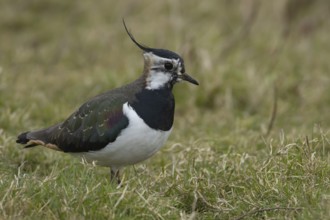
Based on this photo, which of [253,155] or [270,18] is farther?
[270,18]

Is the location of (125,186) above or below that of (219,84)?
above

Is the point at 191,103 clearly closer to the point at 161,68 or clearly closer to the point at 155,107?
the point at 161,68

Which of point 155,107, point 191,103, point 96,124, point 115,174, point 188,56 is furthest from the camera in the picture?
point 188,56

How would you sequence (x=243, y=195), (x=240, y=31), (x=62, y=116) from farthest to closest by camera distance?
(x=240, y=31) < (x=62, y=116) < (x=243, y=195)

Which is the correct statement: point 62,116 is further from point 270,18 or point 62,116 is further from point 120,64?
point 270,18

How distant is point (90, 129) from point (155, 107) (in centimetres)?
54

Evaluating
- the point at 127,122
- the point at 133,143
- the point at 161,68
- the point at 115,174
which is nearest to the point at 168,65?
the point at 161,68

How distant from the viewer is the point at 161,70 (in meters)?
6.02

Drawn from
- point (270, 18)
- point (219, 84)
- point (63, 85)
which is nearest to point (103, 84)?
point (63, 85)

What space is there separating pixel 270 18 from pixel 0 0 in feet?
13.6

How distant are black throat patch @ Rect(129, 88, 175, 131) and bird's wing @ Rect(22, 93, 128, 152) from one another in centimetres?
13

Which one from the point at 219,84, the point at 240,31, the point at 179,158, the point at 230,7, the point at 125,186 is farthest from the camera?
the point at 230,7

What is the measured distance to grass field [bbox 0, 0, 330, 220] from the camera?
5.23 meters

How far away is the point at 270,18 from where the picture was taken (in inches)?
456
